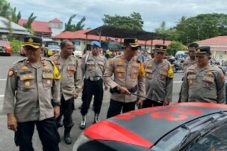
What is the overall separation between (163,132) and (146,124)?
0.76 ft

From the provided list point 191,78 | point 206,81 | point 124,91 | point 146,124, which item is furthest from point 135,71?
point 146,124

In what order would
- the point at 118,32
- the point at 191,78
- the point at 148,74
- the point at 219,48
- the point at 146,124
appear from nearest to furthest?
the point at 146,124
the point at 191,78
the point at 148,74
the point at 118,32
the point at 219,48

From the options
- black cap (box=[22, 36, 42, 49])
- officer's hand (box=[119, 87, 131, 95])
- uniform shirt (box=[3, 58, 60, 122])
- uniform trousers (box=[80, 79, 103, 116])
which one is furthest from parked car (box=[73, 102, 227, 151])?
uniform trousers (box=[80, 79, 103, 116])

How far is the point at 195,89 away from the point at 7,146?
2869 millimetres

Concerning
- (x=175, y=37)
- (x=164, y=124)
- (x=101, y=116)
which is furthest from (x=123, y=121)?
(x=175, y=37)

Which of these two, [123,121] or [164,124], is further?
[123,121]

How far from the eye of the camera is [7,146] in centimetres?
546

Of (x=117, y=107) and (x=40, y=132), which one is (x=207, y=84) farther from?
(x=40, y=132)

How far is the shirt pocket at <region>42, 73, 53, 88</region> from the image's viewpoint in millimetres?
3839

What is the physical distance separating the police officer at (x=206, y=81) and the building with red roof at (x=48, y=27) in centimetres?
9118

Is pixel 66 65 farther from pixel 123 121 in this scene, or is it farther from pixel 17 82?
pixel 123 121

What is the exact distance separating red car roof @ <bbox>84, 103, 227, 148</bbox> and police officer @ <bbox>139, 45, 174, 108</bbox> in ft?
Result: 8.12

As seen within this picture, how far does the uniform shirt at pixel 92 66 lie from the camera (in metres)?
7.26

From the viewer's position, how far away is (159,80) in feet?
18.8
